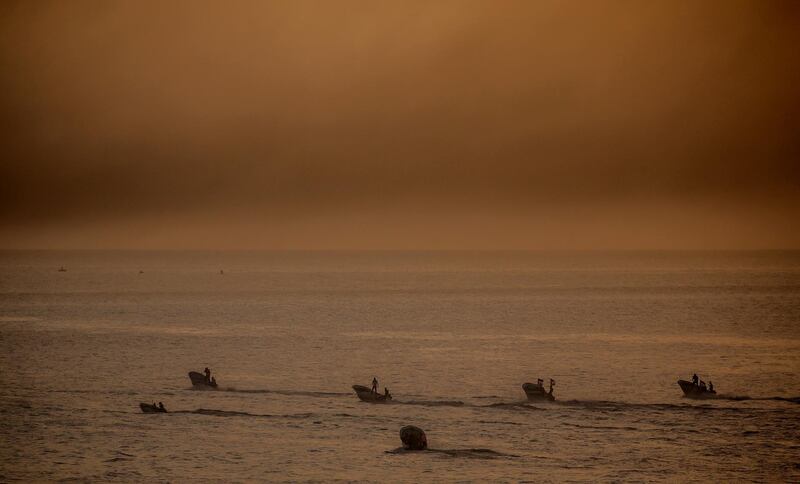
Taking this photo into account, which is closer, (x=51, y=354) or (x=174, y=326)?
(x=51, y=354)

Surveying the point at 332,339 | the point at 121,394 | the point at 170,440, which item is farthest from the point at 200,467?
the point at 332,339

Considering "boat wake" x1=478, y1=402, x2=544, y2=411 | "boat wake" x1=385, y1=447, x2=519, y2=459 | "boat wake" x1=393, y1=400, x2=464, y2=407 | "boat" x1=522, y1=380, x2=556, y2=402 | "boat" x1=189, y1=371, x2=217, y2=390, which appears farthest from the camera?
"boat" x1=189, y1=371, x2=217, y2=390

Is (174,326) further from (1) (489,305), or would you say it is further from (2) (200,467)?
(2) (200,467)

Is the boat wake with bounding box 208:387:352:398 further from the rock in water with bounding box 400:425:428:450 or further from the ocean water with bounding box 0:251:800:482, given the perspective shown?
the rock in water with bounding box 400:425:428:450

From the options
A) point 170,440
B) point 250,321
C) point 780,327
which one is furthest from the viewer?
point 250,321

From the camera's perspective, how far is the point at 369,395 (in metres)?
65.6

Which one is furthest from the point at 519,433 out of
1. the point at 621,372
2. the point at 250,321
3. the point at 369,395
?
the point at 250,321

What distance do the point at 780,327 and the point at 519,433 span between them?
8438 cm

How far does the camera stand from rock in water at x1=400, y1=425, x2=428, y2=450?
50531mm

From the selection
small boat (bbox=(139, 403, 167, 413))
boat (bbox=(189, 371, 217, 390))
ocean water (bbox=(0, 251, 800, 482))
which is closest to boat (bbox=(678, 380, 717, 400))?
ocean water (bbox=(0, 251, 800, 482))

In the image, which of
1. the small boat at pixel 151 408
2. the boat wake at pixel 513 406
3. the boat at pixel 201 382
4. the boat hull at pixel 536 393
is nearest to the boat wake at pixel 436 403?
the boat wake at pixel 513 406

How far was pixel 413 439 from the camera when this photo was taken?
50.5 metres

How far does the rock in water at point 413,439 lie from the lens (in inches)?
1989

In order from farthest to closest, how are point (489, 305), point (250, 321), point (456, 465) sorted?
point (489, 305)
point (250, 321)
point (456, 465)
